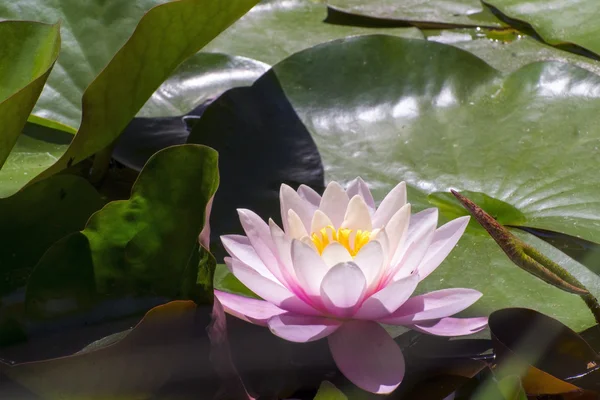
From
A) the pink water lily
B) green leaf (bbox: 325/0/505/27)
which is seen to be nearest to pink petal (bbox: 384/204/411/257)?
the pink water lily

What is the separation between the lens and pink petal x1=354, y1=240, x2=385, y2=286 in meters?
0.78

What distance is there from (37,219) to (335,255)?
448 mm

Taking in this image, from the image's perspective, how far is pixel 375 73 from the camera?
136 cm

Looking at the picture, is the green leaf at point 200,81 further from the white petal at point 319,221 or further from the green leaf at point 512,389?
the green leaf at point 512,389

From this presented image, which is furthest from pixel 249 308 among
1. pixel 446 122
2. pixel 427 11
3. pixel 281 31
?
pixel 427 11

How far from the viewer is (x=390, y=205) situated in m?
0.92

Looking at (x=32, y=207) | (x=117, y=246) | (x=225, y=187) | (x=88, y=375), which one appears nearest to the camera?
(x=88, y=375)

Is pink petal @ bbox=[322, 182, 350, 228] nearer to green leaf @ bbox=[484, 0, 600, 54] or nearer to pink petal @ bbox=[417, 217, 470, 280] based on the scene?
pink petal @ bbox=[417, 217, 470, 280]

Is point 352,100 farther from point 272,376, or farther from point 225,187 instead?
point 272,376

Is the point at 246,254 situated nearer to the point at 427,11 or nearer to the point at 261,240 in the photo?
the point at 261,240

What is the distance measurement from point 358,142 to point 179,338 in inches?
22.8

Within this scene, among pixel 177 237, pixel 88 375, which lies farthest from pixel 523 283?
pixel 88 375

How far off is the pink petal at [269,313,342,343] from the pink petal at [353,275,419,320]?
37mm

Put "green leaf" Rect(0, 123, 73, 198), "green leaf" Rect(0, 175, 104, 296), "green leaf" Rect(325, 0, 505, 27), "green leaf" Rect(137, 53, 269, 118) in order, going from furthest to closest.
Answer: "green leaf" Rect(325, 0, 505, 27)
"green leaf" Rect(137, 53, 269, 118)
"green leaf" Rect(0, 123, 73, 198)
"green leaf" Rect(0, 175, 104, 296)
